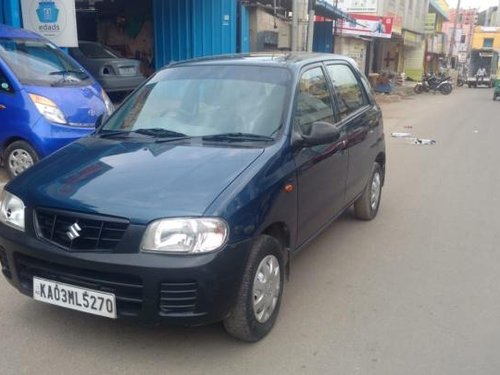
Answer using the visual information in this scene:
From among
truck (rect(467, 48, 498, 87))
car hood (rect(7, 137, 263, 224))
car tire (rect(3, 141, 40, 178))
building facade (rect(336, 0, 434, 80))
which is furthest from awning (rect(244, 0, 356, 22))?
truck (rect(467, 48, 498, 87))

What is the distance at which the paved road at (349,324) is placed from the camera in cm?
319

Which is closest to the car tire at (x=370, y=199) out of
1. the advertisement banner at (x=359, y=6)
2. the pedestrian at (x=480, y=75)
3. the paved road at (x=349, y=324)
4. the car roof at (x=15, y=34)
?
the paved road at (x=349, y=324)

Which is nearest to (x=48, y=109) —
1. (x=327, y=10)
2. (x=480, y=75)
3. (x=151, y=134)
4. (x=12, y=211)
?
(x=151, y=134)

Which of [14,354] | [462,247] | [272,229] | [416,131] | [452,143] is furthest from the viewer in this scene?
[416,131]

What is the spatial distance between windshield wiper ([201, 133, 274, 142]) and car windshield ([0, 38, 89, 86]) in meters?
4.06

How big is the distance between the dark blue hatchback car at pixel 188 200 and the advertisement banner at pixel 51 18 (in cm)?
590

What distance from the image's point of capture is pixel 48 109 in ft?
22.2

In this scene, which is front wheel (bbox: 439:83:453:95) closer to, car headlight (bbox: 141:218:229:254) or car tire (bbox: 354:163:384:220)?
car tire (bbox: 354:163:384:220)

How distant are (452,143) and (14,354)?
10.6 m

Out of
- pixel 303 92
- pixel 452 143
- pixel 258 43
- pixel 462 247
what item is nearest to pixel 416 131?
pixel 452 143

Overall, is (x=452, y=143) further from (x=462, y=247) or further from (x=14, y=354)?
(x=14, y=354)

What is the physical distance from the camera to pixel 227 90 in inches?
162

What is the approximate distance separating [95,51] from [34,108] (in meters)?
7.21

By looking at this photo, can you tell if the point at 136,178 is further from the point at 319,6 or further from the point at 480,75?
the point at 480,75
